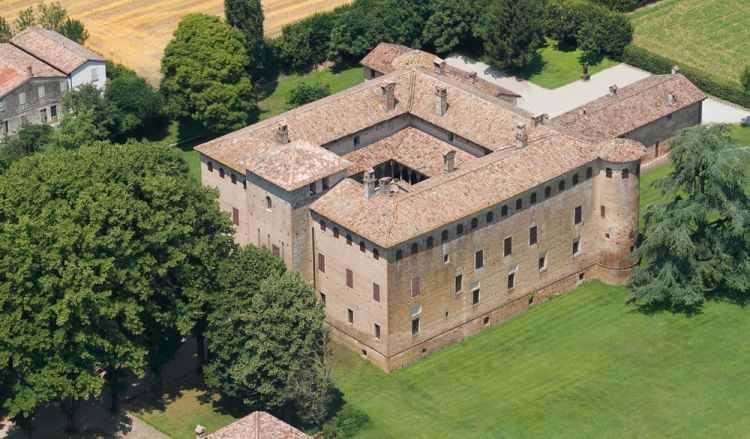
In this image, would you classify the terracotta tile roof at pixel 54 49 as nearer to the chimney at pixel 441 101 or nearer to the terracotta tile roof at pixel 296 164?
the terracotta tile roof at pixel 296 164

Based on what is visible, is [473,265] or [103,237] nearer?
[103,237]

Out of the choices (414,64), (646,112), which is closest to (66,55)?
(414,64)

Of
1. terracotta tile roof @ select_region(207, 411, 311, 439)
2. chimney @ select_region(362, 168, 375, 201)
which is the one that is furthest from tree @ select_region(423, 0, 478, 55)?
terracotta tile roof @ select_region(207, 411, 311, 439)

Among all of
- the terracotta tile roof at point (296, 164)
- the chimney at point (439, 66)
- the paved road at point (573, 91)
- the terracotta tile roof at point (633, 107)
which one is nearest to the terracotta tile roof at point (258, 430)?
the terracotta tile roof at point (296, 164)

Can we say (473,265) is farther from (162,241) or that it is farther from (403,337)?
(162,241)

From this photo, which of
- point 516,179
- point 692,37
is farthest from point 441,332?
point 692,37
